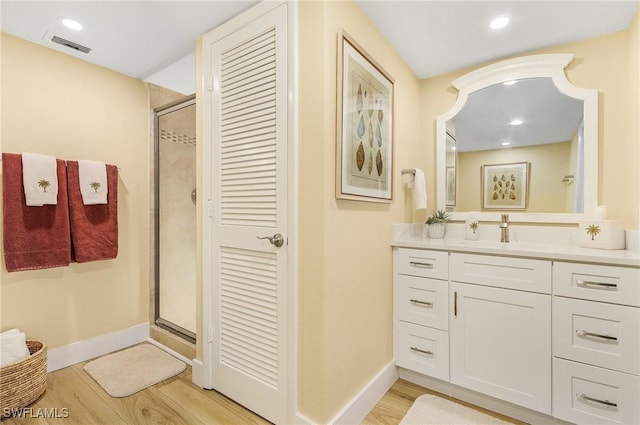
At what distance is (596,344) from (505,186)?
3.58 ft

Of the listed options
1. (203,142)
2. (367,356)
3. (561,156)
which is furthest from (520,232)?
(203,142)

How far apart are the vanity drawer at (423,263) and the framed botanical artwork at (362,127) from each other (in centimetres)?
38

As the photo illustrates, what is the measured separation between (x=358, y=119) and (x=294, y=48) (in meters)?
0.47

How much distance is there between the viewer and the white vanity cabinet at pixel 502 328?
1556 millimetres

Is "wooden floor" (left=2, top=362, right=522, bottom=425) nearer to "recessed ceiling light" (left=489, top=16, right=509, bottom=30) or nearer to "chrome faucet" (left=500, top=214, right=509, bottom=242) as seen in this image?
"chrome faucet" (left=500, top=214, right=509, bottom=242)

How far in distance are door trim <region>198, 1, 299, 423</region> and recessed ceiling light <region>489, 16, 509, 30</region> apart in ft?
3.85

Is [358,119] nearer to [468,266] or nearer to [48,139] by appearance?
[468,266]

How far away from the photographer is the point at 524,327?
1603 mm

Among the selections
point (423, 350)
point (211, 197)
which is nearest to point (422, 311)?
point (423, 350)

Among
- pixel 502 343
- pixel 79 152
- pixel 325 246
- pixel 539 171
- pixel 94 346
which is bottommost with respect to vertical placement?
pixel 94 346

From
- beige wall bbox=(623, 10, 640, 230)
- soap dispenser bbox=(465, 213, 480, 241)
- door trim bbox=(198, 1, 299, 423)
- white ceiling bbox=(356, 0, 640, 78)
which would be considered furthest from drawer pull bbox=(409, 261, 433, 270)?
white ceiling bbox=(356, 0, 640, 78)

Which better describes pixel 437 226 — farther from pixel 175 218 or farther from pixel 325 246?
pixel 175 218

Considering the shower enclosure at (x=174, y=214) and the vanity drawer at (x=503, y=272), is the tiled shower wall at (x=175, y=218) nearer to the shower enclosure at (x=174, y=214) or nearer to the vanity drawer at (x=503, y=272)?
the shower enclosure at (x=174, y=214)

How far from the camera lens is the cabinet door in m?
1.55
